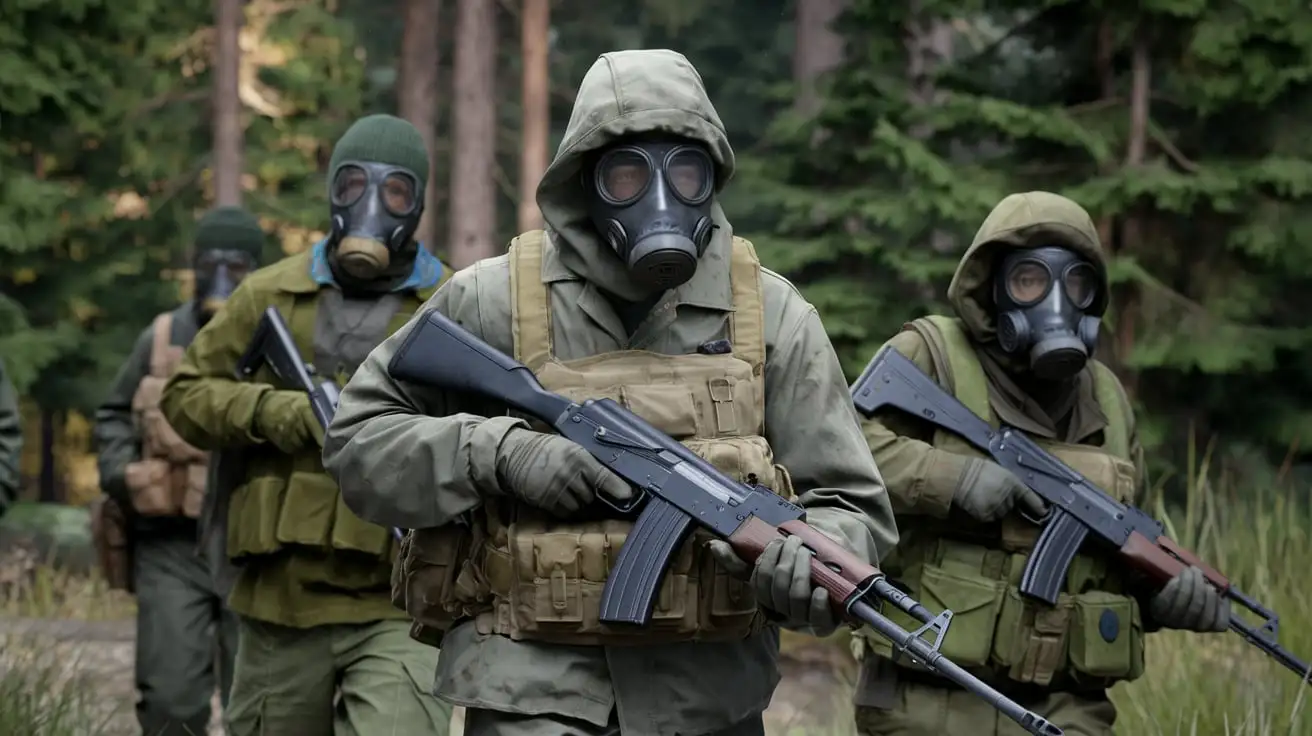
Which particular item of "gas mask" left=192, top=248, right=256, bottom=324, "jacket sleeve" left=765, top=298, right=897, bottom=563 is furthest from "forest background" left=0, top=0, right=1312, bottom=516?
"jacket sleeve" left=765, top=298, right=897, bottom=563

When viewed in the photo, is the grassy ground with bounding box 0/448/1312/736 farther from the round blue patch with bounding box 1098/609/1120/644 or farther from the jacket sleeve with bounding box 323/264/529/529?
the jacket sleeve with bounding box 323/264/529/529

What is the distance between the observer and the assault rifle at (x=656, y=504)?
159 inches

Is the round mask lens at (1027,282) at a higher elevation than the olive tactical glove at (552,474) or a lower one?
higher

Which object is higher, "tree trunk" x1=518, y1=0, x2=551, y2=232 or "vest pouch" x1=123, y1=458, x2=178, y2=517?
"tree trunk" x1=518, y1=0, x2=551, y2=232

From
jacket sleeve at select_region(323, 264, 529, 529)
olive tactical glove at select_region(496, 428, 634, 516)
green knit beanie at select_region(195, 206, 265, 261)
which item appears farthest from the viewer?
green knit beanie at select_region(195, 206, 265, 261)

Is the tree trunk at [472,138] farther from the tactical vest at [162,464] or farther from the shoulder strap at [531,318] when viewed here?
the shoulder strap at [531,318]

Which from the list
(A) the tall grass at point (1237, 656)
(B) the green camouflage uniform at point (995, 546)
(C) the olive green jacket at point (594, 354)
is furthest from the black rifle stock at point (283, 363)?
(A) the tall grass at point (1237, 656)

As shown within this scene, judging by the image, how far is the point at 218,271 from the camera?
884 centimetres

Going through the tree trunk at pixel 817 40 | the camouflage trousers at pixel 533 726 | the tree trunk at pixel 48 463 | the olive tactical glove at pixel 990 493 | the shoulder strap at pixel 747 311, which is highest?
the tree trunk at pixel 817 40

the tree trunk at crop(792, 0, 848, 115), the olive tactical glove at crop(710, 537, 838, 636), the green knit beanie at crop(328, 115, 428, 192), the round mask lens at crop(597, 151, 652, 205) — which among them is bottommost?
the olive tactical glove at crop(710, 537, 838, 636)

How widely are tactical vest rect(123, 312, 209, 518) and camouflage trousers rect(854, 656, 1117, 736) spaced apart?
11.7 feet

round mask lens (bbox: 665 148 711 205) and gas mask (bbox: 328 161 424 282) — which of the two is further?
gas mask (bbox: 328 161 424 282)

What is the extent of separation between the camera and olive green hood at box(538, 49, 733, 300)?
4.38 m

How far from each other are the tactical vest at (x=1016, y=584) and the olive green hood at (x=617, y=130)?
183 cm
